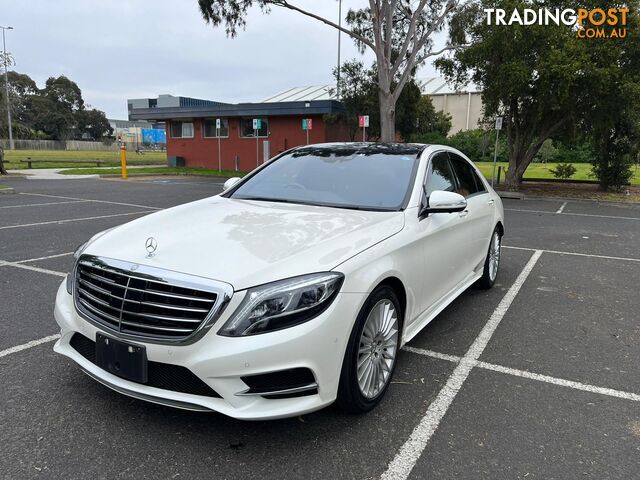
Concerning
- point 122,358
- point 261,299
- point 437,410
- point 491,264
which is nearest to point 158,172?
point 491,264

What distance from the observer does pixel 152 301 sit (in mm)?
2584

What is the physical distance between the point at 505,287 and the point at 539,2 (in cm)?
1401

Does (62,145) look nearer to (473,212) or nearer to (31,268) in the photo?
(31,268)

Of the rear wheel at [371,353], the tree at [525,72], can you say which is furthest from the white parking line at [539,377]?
the tree at [525,72]

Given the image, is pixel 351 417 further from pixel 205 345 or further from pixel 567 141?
pixel 567 141

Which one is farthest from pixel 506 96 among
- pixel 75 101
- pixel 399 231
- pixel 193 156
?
pixel 75 101

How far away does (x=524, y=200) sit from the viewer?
17266 mm

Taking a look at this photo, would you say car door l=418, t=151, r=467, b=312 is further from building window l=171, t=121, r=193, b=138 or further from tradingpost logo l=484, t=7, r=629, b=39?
building window l=171, t=121, r=193, b=138

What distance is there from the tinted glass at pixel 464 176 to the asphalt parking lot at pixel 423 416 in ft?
3.94

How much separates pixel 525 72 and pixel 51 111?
88571 millimetres

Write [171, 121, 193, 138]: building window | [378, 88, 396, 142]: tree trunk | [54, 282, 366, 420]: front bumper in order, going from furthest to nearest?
[171, 121, 193, 138]: building window < [378, 88, 396, 142]: tree trunk < [54, 282, 366, 420]: front bumper

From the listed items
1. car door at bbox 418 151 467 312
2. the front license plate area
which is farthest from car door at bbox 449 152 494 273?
the front license plate area

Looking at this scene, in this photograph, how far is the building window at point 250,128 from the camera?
28.4 meters

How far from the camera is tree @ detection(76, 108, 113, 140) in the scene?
92812mm
